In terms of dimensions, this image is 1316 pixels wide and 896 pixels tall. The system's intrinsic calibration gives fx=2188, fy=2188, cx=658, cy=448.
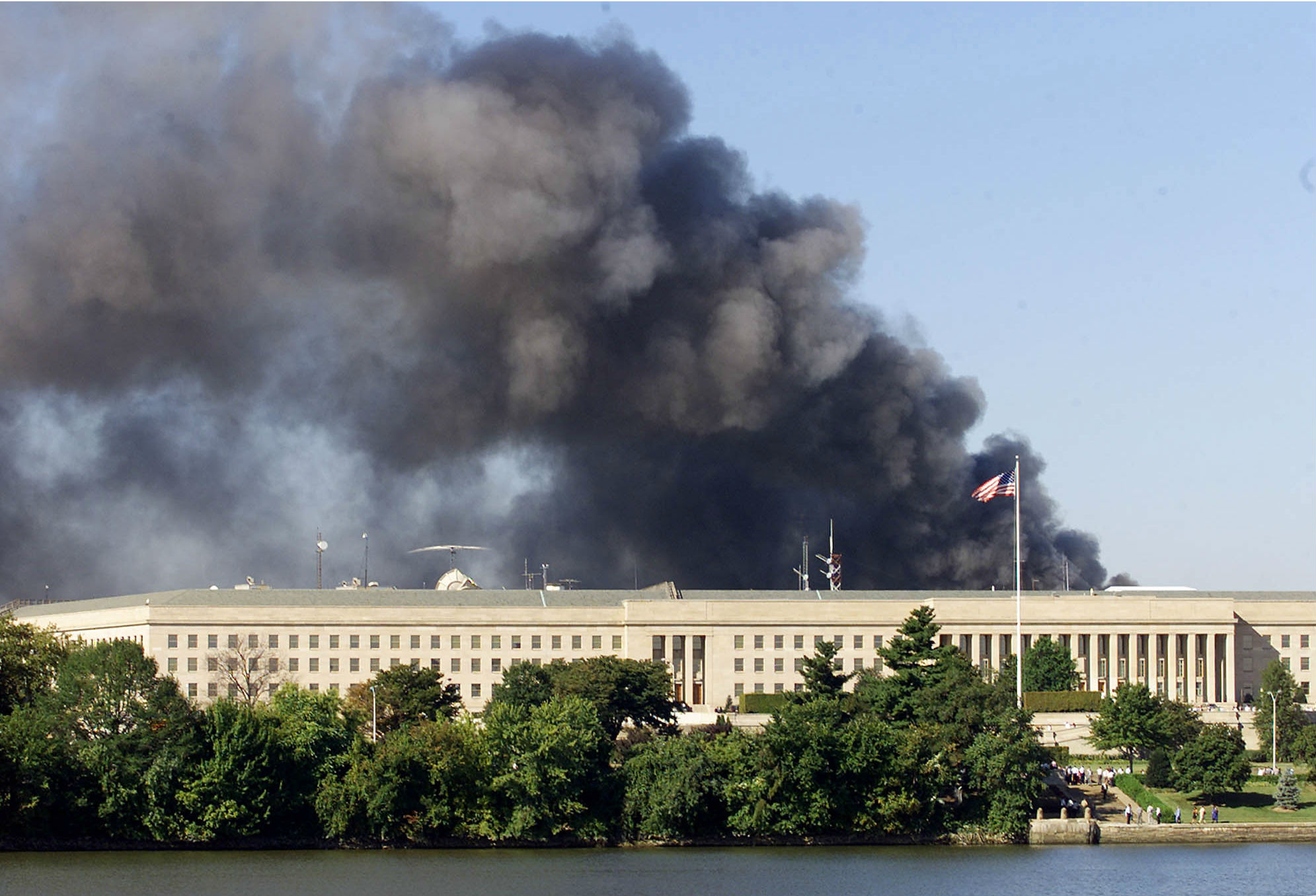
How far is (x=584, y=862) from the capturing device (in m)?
72.1

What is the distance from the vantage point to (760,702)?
4604 inches

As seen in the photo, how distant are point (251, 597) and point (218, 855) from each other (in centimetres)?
6201

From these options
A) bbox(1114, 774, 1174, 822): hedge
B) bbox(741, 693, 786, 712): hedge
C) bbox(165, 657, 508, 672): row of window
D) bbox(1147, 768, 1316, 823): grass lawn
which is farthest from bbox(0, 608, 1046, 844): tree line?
bbox(165, 657, 508, 672): row of window

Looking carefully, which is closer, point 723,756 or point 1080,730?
point 723,756

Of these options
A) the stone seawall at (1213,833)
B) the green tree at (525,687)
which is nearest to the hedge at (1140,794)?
the stone seawall at (1213,833)

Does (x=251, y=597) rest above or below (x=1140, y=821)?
above

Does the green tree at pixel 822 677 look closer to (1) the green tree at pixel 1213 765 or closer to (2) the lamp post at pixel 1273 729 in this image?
(1) the green tree at pixel 1213 765

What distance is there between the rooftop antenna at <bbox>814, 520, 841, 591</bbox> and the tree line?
57470 mm

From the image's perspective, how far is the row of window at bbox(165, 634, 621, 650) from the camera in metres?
130

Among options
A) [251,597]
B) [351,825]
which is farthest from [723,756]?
[251,597]

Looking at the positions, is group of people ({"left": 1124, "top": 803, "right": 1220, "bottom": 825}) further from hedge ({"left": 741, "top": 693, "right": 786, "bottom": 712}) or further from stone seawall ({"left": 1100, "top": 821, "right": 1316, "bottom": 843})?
hedge ({"left": 741, "top": 693, "right": 786, "bottom": 712})

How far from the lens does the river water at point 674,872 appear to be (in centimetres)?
6650

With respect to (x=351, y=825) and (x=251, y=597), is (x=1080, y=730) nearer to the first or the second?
(x=351, y=825)

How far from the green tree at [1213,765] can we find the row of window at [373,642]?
5443 cm
